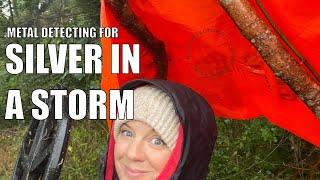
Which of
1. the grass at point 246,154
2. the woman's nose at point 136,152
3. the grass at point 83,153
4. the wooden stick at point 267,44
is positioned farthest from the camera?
the grass at point 83,153

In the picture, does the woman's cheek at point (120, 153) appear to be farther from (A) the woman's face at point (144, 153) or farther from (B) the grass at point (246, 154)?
(B) the grass at point (246, 154)

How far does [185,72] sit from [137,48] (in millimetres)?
Answer: 229

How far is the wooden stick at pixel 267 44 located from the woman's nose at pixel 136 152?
431 mm

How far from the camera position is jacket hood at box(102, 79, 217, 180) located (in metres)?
1.34

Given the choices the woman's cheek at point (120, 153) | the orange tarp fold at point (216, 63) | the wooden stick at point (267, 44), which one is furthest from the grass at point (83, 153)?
the wooden stick at point (267, 44)

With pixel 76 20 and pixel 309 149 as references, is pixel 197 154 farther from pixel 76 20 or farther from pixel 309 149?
pixel 76 20

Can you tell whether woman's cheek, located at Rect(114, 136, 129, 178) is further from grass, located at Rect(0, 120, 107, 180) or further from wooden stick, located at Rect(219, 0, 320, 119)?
grass, located at Rect(0, 120, 107, 180)

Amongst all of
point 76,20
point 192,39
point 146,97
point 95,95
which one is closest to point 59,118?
point 146,97

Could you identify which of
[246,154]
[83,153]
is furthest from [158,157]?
[83,153]

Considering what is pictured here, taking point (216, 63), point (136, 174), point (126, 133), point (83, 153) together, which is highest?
point (216, 63)

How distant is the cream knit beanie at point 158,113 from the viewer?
4.48ft

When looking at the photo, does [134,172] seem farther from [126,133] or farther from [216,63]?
[216,63]

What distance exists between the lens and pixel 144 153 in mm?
1368

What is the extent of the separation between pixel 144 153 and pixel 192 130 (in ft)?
0.51
